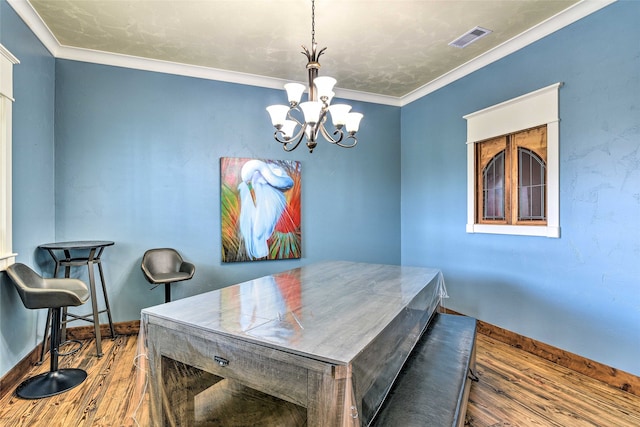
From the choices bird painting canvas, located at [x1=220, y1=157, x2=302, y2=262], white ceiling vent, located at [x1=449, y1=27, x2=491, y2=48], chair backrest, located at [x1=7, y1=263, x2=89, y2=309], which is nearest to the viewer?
chair backrest, located at [x1=7, y1=263, x2=89, y2=309]

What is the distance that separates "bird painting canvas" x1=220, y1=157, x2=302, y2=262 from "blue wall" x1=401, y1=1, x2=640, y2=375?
6.88 feet

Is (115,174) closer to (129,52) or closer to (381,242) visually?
(129,52)

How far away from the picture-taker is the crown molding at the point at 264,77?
2.56m

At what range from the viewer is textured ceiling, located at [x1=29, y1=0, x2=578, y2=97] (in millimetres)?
2516

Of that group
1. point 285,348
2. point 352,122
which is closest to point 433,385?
point 285,348

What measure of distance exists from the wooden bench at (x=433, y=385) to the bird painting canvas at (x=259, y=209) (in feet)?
6.89

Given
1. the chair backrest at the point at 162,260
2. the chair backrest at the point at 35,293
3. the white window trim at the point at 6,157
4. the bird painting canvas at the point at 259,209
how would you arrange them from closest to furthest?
1. the chair backrest at the point at 35,293
2. the white window trim at the point at 6,157
3. the chair backrest at the point at 162,260
4. the bird painting canvas at the point at 259,209

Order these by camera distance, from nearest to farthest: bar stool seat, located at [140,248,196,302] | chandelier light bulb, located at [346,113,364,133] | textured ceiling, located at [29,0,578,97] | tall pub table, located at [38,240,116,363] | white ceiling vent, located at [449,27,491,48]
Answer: chandelier light bulb, located at [346,113,364,133], textured ceiling, located at [29,0,578,97], tall pub table, located at [38,240,116,363], white ceiling vent, located at [449,27,491,48], bar stool seat, located at [140,248,196,302]

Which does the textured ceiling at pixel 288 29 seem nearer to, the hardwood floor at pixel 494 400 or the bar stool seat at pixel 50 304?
the bar stool seat at pixel 50 304

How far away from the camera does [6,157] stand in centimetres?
231

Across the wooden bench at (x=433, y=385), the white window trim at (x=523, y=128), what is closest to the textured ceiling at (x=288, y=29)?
the white window trim at (x=523, y=128)

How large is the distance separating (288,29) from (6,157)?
2.36 meters

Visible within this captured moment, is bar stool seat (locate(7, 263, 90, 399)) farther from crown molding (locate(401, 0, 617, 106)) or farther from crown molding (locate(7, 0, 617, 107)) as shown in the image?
crown molding (locate(401, 0, 617, 106))

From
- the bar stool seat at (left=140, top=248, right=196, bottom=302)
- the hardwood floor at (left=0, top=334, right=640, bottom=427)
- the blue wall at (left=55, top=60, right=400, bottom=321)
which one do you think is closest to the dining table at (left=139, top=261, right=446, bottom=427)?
the hardwood floor at (left=0, top=334, right=640, bottom=427)
